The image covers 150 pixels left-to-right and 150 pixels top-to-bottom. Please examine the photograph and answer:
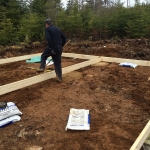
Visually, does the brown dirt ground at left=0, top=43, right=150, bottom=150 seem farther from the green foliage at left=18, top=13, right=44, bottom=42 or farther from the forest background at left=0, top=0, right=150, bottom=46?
the green foliage at left=18, top=13, right=44, bottom=42

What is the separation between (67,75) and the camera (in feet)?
18.1

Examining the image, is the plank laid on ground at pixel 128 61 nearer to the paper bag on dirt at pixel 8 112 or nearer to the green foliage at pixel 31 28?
the paper bag on dirt at pixel 8 112

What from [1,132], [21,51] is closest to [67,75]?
[1,132]

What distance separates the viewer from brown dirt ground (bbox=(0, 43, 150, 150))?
2.62m

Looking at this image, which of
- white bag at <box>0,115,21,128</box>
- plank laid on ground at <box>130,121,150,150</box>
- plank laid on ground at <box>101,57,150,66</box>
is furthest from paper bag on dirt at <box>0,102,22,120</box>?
plank laid on ground at <box>101,57,150,66</box>

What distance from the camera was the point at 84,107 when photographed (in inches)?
141

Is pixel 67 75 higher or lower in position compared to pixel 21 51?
lower

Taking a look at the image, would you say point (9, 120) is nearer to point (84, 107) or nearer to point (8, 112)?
point (8, 112)

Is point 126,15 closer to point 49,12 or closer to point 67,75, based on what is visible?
point 49,12

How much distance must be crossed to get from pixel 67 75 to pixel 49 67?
1069 mm

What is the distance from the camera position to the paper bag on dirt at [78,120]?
113 inches

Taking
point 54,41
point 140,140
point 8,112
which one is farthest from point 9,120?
point 54,41

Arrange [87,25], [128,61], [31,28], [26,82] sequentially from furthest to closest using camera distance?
1. [87,25]
2. [31,28]
3. [128,61]
4. [26,82]

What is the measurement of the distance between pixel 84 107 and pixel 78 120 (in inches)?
22.5
